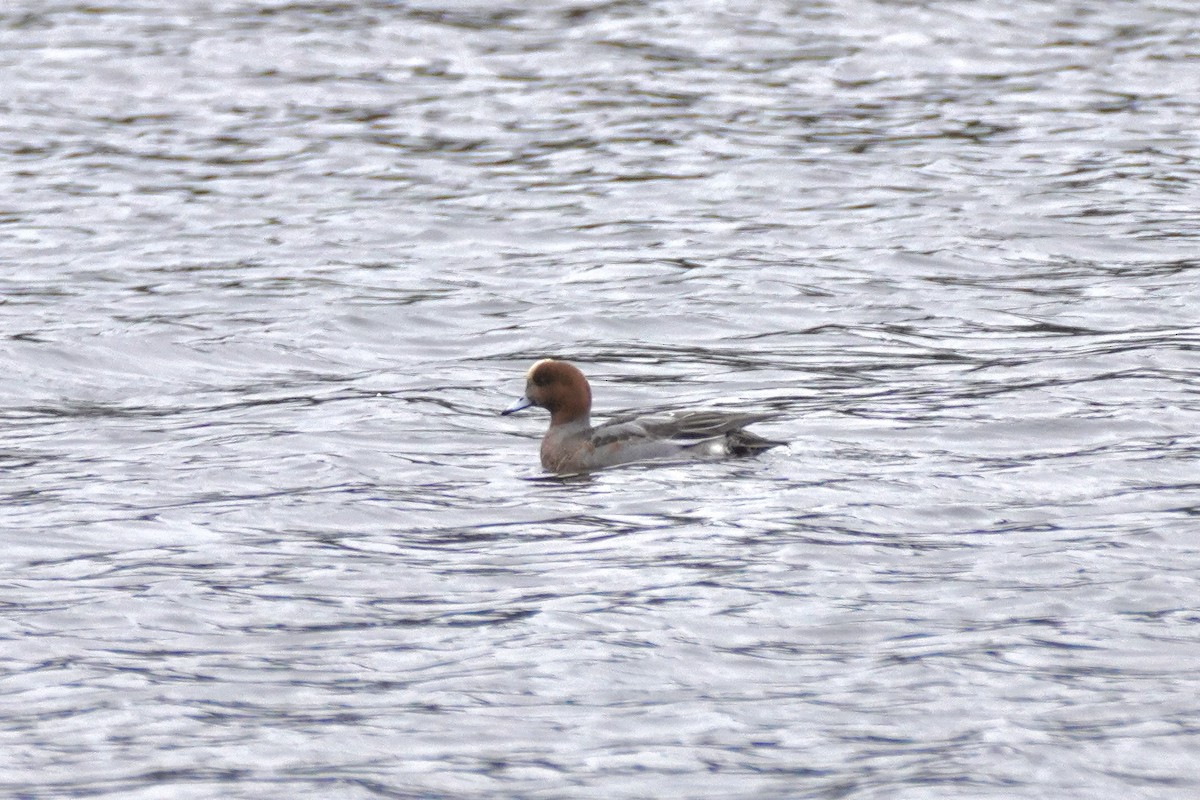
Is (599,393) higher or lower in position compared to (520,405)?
lower

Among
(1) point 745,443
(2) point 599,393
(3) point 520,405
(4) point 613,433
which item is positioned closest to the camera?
(1) point 745,443

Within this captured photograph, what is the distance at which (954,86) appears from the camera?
23.8 meters

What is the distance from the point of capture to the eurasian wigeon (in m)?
12.0

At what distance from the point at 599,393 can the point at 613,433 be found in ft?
7.33

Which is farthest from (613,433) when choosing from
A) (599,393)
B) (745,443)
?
(599,393)

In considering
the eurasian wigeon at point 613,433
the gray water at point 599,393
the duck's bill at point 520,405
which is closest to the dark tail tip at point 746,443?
the eurasian wigeon at point 613,433

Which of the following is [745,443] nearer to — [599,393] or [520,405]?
[520,405]

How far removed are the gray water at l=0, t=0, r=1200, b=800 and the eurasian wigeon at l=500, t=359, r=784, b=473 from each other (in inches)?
7.1

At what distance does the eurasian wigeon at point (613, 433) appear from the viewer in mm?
12047

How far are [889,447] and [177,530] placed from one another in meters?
4.10

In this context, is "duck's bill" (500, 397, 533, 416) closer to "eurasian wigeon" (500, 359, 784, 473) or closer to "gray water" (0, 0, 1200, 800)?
"eurasian wigeon" (500, 359, 784, 473)

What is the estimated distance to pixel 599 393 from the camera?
47.6ft

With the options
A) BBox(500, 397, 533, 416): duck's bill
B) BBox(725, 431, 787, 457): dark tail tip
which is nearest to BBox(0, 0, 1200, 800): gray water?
BBox(725, 431, 787, 457): dark tail tip

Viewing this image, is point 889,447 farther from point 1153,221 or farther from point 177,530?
point 1153,221
